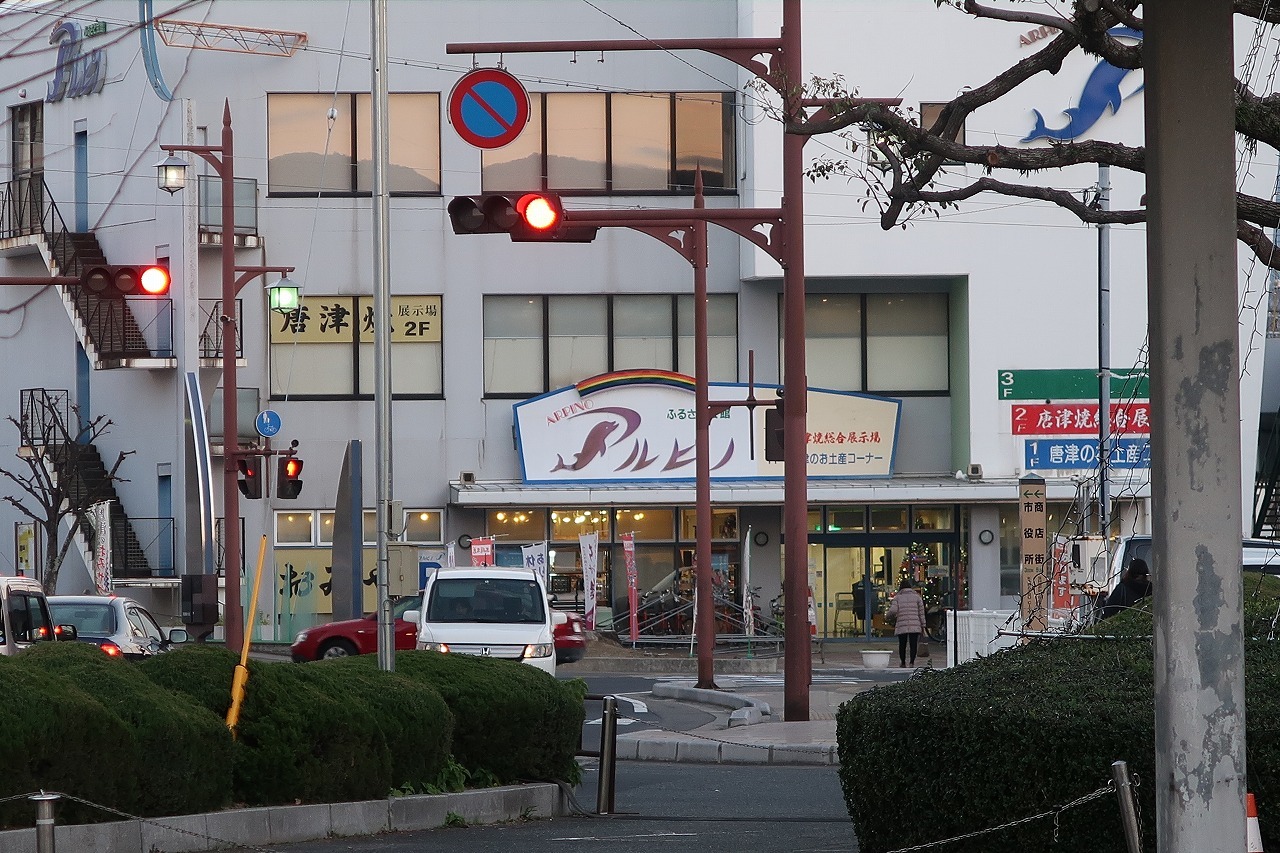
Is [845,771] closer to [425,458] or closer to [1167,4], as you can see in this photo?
[1167,4]

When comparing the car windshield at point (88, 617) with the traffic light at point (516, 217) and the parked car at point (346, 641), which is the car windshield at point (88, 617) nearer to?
the parked car at point (346, 641)

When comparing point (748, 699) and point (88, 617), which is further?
point (748, 699)

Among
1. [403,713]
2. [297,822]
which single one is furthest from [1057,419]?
[297,822]

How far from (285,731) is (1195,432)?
6721mm

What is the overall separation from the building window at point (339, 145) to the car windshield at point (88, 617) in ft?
62.5

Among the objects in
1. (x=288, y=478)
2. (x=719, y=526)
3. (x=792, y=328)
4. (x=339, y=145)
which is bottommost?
(x=719, y=526)

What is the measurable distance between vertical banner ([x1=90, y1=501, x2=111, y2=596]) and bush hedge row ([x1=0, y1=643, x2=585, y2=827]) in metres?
23.0

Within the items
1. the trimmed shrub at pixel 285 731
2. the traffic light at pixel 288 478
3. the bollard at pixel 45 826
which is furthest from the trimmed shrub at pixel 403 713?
the traffic light at pixel 288 478

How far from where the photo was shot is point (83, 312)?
3816 cm

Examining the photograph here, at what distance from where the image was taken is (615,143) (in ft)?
130

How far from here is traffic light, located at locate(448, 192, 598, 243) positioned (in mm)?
16484

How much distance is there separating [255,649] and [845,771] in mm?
27381

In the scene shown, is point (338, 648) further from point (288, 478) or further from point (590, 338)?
point (590, 338)

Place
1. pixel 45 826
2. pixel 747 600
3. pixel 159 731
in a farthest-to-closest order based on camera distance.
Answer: pixel 747 600
pixel 159 731
pixel 45 826
